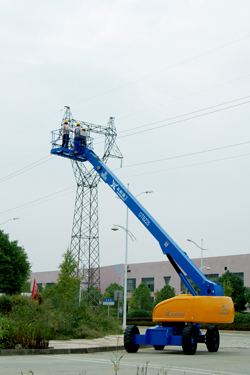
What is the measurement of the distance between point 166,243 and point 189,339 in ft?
11.3

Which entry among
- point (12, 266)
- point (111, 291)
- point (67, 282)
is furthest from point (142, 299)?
point (67, 282)

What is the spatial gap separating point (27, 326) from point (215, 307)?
6.47 m

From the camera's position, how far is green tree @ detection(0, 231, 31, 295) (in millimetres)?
52625

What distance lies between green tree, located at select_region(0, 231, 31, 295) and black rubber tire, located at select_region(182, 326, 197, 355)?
40.2 m

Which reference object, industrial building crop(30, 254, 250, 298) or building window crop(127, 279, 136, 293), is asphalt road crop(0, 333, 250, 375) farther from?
building window crop(127, 279, 136, 293)

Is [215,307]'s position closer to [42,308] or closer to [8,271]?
[42,308]

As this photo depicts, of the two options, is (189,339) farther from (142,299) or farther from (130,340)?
(142,299)

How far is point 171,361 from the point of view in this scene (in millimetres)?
13414

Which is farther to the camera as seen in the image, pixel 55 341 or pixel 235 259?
pixel 235 259

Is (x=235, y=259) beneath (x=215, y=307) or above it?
above

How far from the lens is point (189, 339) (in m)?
15.1

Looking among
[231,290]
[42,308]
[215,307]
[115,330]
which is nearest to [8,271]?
[231,290]

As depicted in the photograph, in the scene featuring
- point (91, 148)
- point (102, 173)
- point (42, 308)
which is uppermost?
point (91, 148)

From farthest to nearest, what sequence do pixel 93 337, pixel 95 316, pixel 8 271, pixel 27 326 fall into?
pixel 8 271
pixel 95 316
pixel 93 337
pixel 27 326
